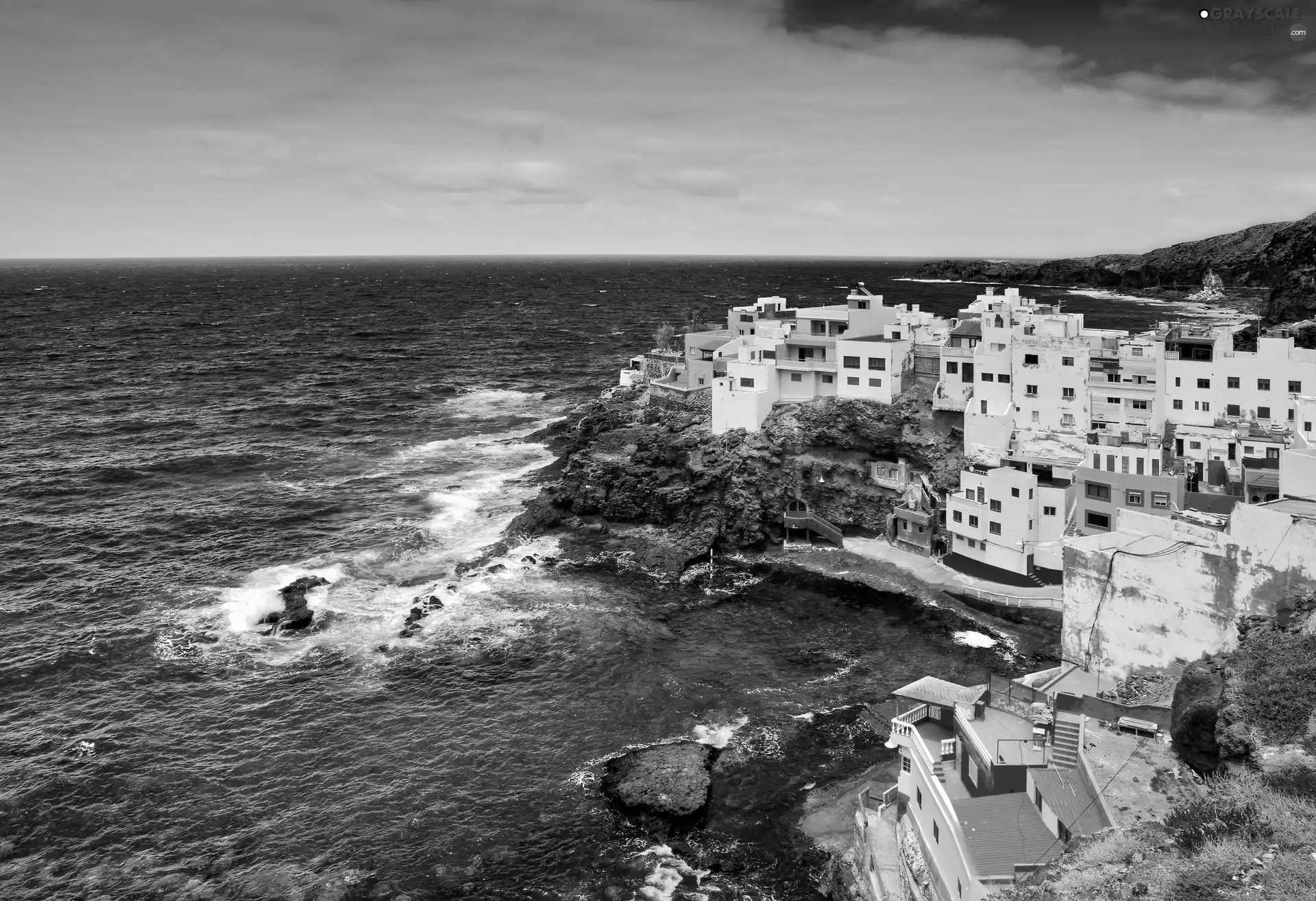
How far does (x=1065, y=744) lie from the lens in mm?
33656

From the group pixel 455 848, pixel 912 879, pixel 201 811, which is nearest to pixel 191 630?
pixel 201 811

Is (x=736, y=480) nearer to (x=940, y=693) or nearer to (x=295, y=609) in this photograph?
(x=295, y=609)

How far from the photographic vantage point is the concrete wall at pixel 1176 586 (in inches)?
1618

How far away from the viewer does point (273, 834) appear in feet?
134

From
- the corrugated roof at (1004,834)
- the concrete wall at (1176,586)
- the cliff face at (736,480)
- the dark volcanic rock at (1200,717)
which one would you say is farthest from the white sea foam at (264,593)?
the dark volcanic rock at (1200,717)

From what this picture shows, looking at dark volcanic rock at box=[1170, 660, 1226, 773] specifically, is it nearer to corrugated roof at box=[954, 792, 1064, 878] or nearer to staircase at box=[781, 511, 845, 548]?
corrugated roof at box=[954, 792, 1064, 878]

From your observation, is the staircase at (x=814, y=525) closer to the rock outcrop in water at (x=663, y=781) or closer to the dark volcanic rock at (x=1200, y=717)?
the rock outcrop in water at (x=663, y=781)

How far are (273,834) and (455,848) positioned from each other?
7.57m

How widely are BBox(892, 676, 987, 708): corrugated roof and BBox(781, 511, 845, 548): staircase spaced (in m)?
29.6

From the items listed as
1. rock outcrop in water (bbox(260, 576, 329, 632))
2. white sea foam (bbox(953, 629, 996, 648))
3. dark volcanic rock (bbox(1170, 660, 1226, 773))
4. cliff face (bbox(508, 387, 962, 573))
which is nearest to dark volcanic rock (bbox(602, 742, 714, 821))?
white sea foam (bbox(953, 629, 996, 648))

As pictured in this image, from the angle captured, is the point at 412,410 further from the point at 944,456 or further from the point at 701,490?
the point at 944,456

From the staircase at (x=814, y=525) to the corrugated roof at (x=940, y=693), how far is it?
29614 mm

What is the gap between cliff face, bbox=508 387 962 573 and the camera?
243ft

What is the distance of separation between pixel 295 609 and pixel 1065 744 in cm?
4506
